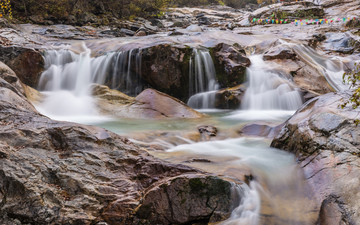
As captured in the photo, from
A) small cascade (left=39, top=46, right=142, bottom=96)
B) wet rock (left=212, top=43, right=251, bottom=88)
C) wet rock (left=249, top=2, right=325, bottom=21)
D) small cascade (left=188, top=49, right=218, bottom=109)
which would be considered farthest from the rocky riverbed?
wet rock (left=249, top=2, right=325, bottom=21)

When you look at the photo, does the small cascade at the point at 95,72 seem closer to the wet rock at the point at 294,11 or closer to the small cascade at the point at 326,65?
the small cascade at the point at 326,65

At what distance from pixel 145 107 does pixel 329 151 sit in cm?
534

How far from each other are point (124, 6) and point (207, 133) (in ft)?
69.2

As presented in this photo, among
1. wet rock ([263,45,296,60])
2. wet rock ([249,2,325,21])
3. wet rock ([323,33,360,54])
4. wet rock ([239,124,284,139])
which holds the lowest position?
wet rock ([239,124,284,139])

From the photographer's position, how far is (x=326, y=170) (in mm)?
2982

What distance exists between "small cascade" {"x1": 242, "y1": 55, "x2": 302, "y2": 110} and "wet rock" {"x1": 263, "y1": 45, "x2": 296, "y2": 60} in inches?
53.9

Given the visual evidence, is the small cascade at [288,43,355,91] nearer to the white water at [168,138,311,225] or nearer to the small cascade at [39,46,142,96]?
the small cascade at [39,46,142,96]

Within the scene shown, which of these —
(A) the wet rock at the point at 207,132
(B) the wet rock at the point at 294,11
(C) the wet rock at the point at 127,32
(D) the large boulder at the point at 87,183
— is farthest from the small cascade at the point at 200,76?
(B) the wet rock at the point at 294,11

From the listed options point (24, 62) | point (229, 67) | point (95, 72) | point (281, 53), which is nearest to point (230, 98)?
point (229, 67)

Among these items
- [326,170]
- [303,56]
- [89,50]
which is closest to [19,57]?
[89,50]

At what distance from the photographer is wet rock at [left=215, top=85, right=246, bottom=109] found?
938 cm

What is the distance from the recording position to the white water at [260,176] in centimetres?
262

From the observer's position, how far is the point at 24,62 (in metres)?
10.0

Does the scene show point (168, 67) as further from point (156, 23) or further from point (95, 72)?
point (156, 23)
